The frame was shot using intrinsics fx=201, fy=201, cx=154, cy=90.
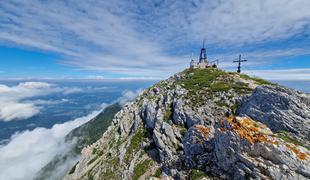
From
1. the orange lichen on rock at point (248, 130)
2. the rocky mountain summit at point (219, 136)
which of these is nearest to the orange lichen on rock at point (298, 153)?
the rocky mountain summit at point (219, 136)

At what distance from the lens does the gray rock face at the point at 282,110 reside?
20.6 metres

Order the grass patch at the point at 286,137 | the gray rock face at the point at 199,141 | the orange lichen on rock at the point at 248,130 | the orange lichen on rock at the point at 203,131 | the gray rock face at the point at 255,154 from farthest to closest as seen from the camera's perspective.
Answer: the orange lichen on rock at the point at 203,131, the gray rock face at the point at 199,141, the grass patch at the point at 286,137, the orange lichen on rock at the point at 248,130, the gray rock face at the point at 255,154

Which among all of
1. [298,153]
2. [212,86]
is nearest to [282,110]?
[298,153]

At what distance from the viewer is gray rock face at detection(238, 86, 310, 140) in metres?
20.6

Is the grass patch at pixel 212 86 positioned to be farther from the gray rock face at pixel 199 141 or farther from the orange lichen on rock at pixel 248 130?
the orange lichen on rock at pixel 248 130

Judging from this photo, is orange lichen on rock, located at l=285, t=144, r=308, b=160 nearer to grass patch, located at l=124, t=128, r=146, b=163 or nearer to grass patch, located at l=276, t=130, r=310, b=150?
grass patch, located at l=276, t=130, r=310, b=150

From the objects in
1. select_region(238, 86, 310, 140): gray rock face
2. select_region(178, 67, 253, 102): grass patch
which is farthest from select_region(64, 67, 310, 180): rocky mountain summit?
select_region(178, 67, 253, 102): grass patch

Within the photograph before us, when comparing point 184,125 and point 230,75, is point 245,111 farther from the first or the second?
point 230,75

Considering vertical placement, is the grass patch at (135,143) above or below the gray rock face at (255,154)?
below

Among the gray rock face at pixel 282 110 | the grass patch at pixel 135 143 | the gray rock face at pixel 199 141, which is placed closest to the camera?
the gray rock face at pixel 282 110

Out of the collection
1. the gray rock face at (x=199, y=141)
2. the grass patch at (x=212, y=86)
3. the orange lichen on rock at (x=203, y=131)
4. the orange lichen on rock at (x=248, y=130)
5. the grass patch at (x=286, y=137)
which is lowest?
the gray rock face at (x=199, y=141)

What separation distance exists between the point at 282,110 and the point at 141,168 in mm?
25243

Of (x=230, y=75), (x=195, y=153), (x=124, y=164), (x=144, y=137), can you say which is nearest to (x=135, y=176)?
(x=124, y=164)

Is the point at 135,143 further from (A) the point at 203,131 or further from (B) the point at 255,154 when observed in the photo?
(B) the point at 255,154
